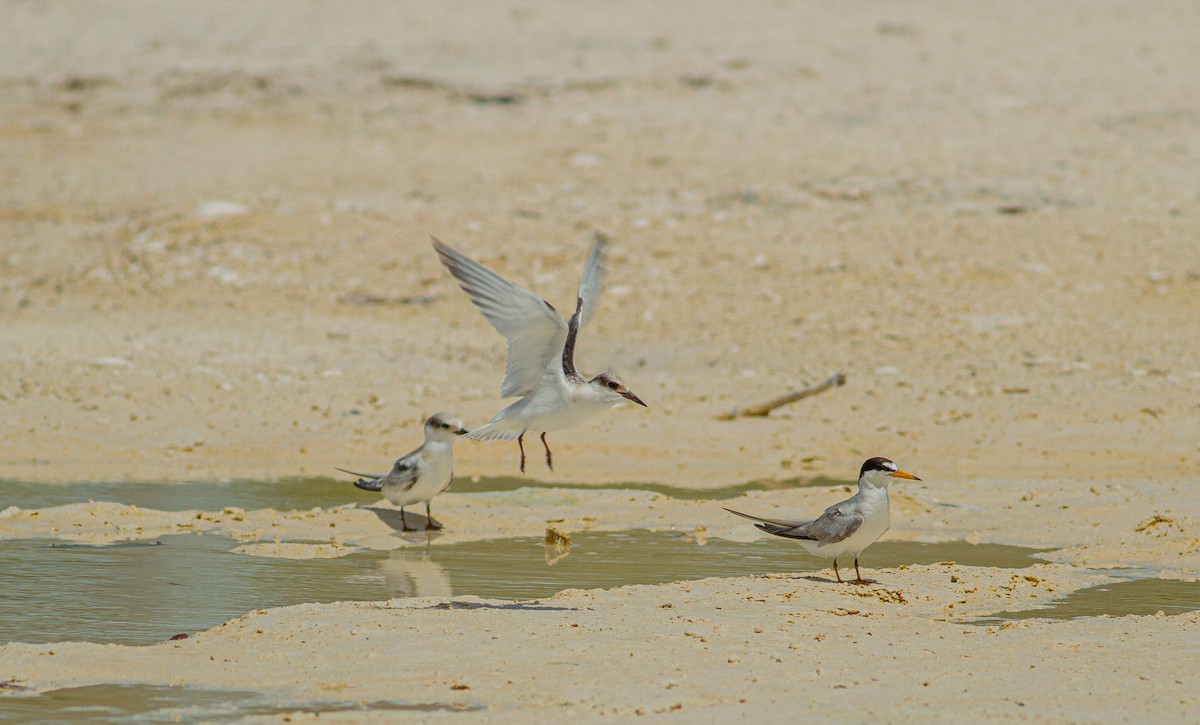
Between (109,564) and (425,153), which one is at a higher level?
(425,153)

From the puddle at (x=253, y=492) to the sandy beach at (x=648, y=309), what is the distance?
217 millimetres

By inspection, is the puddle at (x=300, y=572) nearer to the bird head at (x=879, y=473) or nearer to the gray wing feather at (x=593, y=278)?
the bird head at (x=879, y=473)

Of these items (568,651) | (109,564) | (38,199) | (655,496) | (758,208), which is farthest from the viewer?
(38,199)

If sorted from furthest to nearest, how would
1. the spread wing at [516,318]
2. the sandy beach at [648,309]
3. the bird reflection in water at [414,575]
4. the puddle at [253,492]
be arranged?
the puddle at [253,492], the spread wing at [516,318], the bird reflection in water at [414,575], the sandy beach at [648,309]

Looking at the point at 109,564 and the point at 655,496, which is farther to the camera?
the point at 655,496

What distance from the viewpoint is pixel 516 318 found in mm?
7793

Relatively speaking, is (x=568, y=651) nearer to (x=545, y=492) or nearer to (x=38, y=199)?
(x=545, y=492)

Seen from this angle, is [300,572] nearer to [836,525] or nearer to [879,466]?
[836,525]

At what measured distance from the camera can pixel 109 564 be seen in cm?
785

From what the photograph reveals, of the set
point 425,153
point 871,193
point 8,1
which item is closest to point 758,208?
point 871,193

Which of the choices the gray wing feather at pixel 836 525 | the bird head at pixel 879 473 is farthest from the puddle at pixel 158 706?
the bird head at pixel 879 473

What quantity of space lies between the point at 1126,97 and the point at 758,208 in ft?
19.6

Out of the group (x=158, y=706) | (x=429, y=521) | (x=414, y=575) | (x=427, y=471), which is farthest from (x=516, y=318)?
(x=158, y=706)

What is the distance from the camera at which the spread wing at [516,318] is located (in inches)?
299
